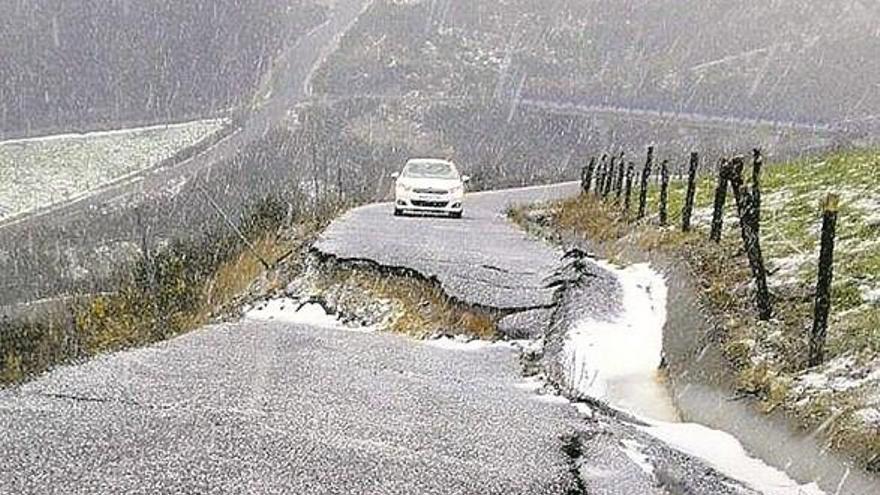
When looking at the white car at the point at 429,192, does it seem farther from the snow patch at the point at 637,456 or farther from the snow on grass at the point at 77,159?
the snow on grass at the point at 77,159

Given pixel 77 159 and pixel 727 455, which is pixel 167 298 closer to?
pixel 727 455

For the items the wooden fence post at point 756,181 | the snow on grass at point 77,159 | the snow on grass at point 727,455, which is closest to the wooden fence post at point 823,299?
the snow on grass at point 727,455

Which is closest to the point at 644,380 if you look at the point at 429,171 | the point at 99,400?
the point at 99,400

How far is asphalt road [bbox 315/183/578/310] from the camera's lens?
14320 mm

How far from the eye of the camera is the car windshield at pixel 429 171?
25.0 meters

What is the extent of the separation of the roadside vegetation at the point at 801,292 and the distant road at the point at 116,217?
1310 inches

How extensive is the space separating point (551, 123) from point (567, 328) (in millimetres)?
66147

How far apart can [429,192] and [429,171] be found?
39.3 inches

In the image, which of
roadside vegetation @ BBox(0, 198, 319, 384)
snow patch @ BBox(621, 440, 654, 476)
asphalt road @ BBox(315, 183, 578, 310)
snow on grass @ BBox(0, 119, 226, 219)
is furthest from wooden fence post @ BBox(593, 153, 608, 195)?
snow on grass @ BBox(0, 119, 226, 219)

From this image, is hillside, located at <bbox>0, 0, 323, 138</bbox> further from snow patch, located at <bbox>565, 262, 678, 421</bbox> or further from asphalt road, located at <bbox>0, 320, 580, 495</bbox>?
asphalt road, located at <bbox>0, 320, 580, 495</bbox>

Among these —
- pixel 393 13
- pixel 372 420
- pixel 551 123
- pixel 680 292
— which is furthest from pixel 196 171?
pixel 372 420

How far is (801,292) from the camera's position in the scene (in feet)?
39.3

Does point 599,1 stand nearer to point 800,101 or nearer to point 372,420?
point 800,101

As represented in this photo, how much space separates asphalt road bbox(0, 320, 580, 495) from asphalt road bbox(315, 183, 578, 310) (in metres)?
3.88
